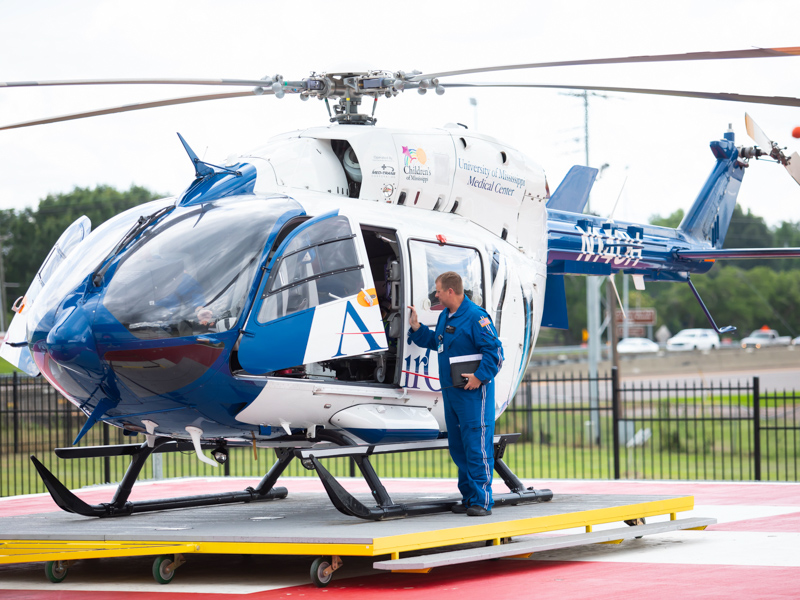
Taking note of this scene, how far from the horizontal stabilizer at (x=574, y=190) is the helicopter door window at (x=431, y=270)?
3188 millimetres

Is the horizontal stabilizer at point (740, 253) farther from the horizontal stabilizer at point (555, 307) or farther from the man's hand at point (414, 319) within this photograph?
the man's hand at point (414, 319)

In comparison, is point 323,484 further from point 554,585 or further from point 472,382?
point 554,585

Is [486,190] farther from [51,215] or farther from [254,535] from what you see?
[51,215]

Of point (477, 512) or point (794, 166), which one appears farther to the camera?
point (794, 166)

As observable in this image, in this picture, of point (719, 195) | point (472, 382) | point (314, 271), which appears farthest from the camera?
point (719, 195)

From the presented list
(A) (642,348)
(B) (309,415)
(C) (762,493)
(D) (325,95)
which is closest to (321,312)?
(B) (309,415)

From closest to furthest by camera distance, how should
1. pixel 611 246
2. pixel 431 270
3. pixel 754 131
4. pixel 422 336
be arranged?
pixel 422 336
pixel 431 270
pixel 611 246
pixel 754 131

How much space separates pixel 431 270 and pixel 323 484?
7.04ft

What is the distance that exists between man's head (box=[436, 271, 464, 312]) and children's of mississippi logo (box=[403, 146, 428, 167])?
48.7 inches

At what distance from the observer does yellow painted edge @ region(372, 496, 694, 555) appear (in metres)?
6.66

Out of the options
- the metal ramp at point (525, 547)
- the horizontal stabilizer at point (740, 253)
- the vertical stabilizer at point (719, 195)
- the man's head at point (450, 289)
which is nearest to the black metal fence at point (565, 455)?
the vertical stabilizer at point (719, 195)

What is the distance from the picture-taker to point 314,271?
734 cm

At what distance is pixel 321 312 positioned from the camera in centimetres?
728

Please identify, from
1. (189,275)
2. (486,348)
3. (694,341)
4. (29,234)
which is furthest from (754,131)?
(694,341)
